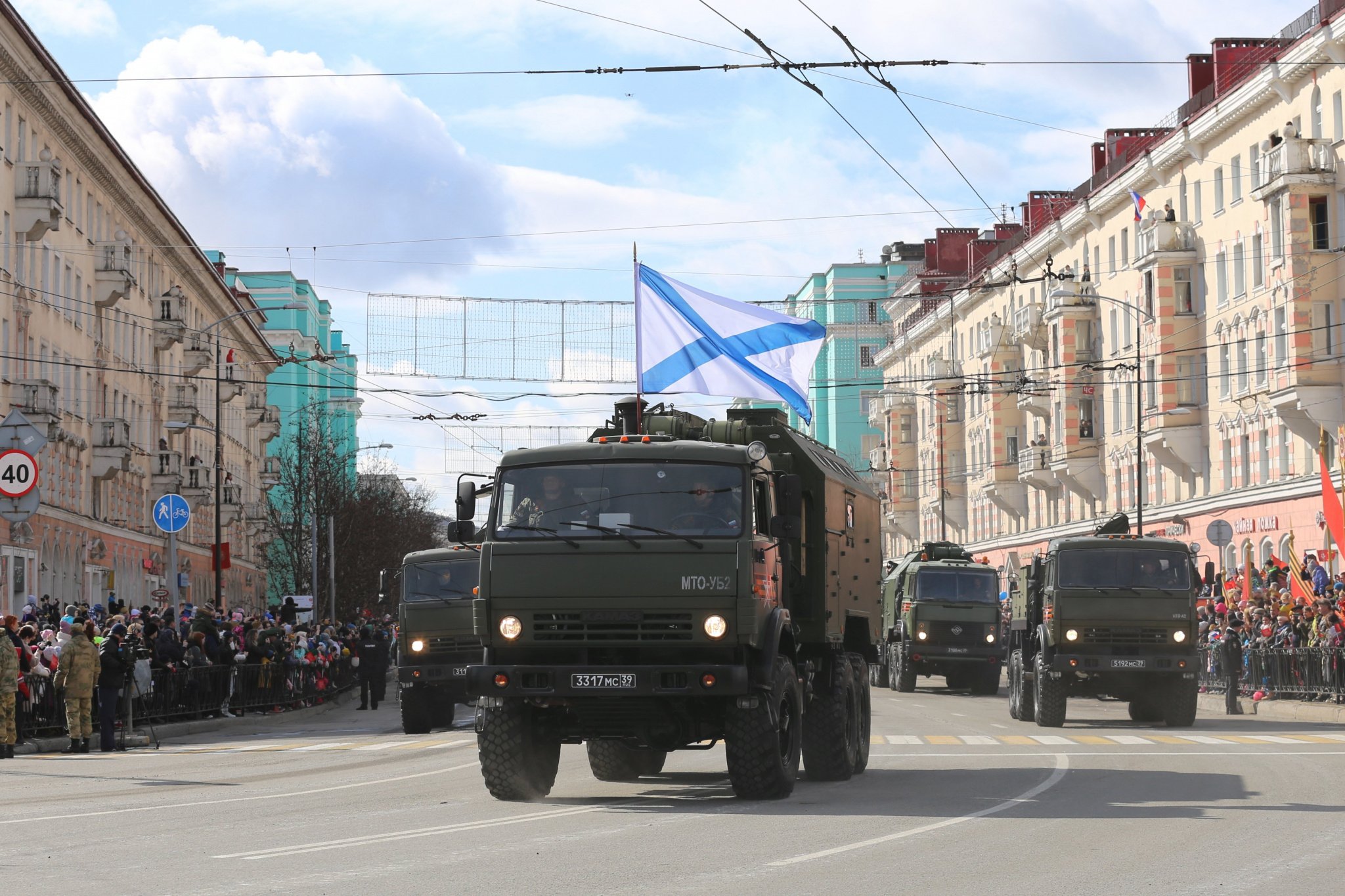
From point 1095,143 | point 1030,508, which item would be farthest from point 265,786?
point 1030,508

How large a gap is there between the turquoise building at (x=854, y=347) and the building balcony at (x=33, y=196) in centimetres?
6543

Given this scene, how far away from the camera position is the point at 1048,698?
29.0 meters

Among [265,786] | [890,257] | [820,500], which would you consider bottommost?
[265,786]

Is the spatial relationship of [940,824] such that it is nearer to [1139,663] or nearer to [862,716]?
[862,716]

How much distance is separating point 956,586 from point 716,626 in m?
29.7

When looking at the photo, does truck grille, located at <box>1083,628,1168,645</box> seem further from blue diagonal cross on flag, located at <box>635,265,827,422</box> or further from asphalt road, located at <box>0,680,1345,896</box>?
blue diagonal cross on flag, located at <box>635,265,827,422</box>

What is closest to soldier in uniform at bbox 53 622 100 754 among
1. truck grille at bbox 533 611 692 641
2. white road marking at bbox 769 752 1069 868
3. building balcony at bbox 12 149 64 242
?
truck grille at bbox 533 611 692 641

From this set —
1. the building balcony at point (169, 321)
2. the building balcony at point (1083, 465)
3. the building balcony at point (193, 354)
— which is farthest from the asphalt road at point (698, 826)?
the building balcony at point (193, 354)

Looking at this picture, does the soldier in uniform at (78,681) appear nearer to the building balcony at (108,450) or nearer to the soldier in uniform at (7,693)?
the soldier in uniform at (7,693)

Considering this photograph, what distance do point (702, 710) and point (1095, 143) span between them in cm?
6380

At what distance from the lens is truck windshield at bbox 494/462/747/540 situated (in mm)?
15289

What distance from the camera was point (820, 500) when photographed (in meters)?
17.8

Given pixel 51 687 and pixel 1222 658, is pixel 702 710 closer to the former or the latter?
pixel 51 687

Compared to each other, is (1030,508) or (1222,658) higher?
(1030,508)
